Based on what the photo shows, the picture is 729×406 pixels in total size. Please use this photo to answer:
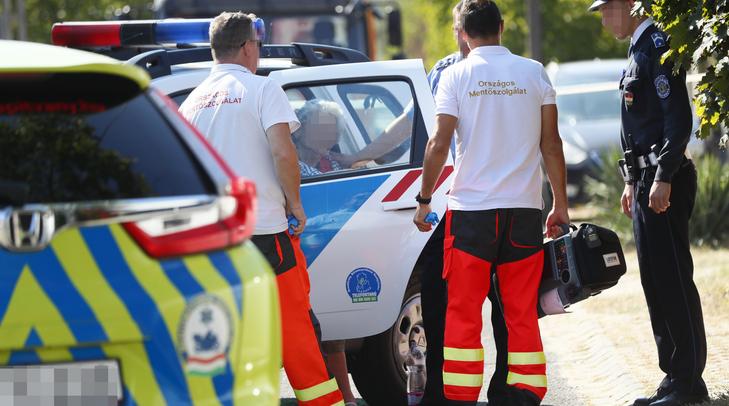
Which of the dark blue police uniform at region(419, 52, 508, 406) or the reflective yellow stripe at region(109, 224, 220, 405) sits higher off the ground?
the reflective yellow stripe at region(109, 224, 220, 405)

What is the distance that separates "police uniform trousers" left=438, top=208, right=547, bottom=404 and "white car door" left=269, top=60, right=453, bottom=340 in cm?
42

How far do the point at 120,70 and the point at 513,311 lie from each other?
8.67ft

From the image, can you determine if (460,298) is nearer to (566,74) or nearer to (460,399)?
(460,399)

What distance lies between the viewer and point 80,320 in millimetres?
3168

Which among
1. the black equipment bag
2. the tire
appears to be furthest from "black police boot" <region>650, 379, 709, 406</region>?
the tire

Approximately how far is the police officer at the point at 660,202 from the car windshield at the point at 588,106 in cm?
1181

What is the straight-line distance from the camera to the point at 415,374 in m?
6.12

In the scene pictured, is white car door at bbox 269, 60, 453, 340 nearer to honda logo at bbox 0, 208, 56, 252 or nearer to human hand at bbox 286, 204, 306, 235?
human hand at bbox 286, 204, 306, 235

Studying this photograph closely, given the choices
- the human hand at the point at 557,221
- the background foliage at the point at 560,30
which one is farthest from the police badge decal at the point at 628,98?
the background foliage at the point at 560,30

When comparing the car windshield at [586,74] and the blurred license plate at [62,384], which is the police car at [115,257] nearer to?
the blurred license plate at [62,384]

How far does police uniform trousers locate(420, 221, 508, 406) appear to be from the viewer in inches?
232

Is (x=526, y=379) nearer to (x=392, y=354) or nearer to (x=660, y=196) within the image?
(x=392, y=354)

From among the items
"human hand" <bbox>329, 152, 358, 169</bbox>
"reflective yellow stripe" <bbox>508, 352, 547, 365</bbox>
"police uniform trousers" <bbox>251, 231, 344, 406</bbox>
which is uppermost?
"human hand" <bbox>329, 152, 358, 169</bbox>

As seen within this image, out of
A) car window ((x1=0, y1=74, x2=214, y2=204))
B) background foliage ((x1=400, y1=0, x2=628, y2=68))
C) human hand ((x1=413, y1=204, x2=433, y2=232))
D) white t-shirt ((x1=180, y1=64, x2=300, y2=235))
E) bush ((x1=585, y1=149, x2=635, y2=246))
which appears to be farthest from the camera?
background foliage ((x1=400, y1=0, x2=628, y2=68))
